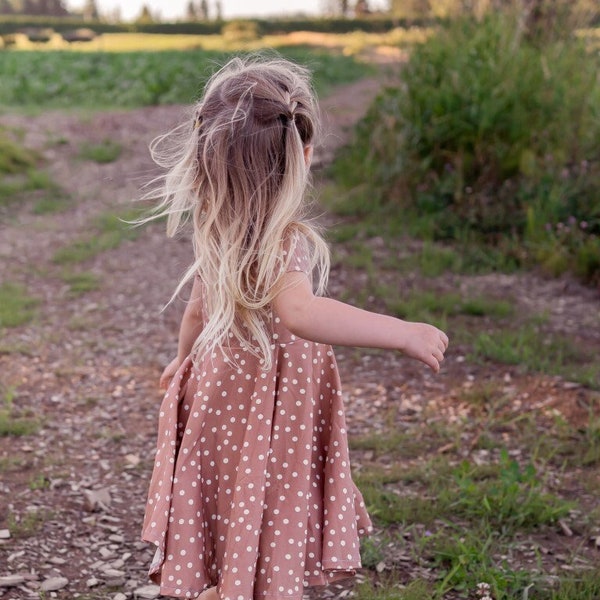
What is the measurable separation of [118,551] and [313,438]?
110 cm

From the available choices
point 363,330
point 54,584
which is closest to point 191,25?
point 54,584

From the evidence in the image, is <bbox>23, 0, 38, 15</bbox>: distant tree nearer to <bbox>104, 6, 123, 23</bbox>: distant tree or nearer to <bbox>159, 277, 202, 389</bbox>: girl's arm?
<bbox>104, 6, 123, 23</bbox>: distant tree

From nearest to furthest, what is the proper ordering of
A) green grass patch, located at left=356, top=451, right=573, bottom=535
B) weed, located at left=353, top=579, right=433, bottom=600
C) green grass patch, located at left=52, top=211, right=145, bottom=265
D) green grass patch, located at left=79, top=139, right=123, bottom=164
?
weed, located at left=353, top=579, right=433, bottom=600 < green grass patch, located at left=356, top=451, right=573, bottom=535 < green grass patch, located at left=52, top=211, right=145, bottom=265 < green grass patch, located at left=79, top=139, right=123, bottom=164

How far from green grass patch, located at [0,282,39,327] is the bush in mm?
2675

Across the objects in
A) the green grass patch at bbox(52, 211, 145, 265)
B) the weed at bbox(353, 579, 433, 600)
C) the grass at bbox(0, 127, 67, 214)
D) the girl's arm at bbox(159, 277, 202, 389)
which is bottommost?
the weed at bbox(353, 579, 433, 600)

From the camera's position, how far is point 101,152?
8.93 meters

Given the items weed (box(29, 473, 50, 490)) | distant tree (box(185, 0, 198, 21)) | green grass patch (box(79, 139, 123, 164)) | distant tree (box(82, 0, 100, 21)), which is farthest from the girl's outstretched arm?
distant tree (box(82, 0, 100, 21))

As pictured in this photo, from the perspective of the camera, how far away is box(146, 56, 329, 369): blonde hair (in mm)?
2002

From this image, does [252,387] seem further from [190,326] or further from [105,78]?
[105,78]

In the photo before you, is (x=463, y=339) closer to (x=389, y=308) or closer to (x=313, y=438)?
(x=389, y=308)

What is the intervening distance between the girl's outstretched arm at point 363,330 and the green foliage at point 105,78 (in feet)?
30.0

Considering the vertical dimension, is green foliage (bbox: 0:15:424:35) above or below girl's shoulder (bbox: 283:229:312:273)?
above

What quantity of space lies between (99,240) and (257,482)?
4.95 metres

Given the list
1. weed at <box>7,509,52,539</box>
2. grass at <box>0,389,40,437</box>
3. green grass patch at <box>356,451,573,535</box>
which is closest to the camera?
weed at <box>7,509,52,539</box>
